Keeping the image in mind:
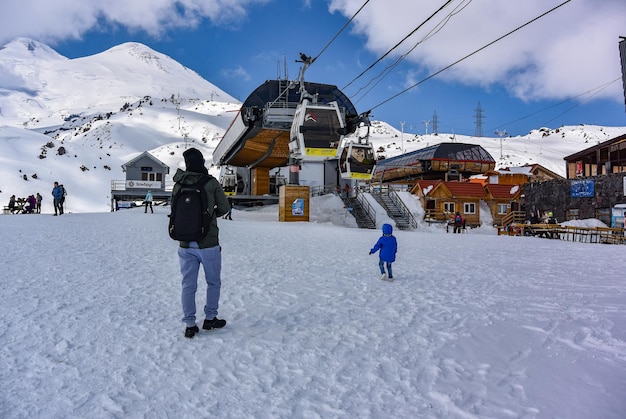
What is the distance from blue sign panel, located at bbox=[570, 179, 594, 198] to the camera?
2547 centimetres

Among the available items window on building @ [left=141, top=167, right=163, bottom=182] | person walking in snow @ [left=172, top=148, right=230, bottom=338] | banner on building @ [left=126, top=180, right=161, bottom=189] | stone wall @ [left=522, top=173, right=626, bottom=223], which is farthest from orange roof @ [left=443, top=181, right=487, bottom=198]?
person walking in snow @ [left=172, top=148, right=230, bottom=338]

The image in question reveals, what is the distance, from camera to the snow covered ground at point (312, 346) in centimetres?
289

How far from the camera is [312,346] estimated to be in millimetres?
3996

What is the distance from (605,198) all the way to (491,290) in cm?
2307

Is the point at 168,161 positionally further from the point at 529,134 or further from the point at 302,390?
the point at 529,134

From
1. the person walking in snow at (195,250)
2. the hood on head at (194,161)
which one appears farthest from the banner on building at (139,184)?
the person walking in snow at (195,250)

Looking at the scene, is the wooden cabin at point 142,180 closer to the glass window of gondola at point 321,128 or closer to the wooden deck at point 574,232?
the glass window of gondola at point 321,128

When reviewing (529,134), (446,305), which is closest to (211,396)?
(446,305)

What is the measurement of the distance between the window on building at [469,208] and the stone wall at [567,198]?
18.6 ft

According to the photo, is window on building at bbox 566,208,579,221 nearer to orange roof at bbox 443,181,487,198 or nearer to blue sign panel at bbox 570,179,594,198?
blue sign panel at bbox 570,179,594,198

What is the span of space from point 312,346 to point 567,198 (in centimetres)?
2905

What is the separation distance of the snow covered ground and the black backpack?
105 cm

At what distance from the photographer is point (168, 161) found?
7950 cm

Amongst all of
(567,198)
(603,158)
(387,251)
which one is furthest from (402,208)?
(387,251)
